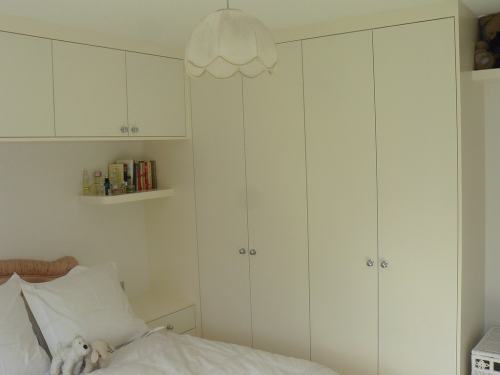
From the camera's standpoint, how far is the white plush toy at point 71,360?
2.39 metres

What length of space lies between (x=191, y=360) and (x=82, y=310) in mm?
611

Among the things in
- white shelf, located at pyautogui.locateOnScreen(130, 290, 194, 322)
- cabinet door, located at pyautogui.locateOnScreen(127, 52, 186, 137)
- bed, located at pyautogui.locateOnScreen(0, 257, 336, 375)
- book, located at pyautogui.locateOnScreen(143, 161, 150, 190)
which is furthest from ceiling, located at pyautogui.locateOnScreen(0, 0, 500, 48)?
white shelf, located at pyautogui.locateOnScreen(130, 290, 194, 322)

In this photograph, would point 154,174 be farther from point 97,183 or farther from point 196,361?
point 196,361

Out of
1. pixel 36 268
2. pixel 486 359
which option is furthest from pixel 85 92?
pixel 486 359

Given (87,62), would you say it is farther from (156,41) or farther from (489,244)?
(489,244)

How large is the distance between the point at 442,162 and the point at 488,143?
0.58 m

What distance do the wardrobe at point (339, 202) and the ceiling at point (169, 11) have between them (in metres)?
0.18

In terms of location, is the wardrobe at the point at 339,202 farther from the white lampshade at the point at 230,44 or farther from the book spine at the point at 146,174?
the white lampshade at the point at 230,44

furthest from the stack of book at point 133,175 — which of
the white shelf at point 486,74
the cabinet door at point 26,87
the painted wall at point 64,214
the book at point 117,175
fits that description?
the white shelf at point 486,74

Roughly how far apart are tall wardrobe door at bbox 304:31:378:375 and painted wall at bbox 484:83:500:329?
740 mm

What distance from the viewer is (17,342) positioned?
2418 mm

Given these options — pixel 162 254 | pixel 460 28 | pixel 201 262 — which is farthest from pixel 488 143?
pixel 162 254

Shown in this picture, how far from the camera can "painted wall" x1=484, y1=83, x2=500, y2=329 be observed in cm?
305

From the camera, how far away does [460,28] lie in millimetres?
2625
